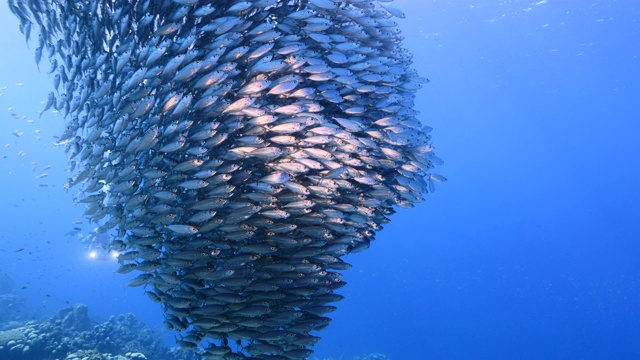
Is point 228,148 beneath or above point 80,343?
above

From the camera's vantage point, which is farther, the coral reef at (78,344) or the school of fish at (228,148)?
the coral reef at (78,344)

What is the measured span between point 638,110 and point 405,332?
3753 cm

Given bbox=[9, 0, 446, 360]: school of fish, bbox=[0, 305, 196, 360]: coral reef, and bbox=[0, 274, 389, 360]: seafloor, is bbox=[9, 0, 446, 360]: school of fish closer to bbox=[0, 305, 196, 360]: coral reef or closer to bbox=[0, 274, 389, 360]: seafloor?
bbox=[0, 274, 389, 360]: seafloor

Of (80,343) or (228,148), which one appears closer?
(228,148)

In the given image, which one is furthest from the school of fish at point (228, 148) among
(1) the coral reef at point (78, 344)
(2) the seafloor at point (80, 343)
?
(1) the coral reef at point (78, 344)

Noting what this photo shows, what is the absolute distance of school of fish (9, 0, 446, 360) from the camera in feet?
18.9

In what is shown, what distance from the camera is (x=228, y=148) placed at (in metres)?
6.19

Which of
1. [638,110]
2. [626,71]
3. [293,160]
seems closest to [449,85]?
[626,71]

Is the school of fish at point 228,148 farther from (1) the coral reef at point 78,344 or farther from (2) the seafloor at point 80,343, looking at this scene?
(1) the coral reef at point 78,344

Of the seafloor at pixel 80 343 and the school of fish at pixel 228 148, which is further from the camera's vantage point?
the seafloor at pixel 80 343

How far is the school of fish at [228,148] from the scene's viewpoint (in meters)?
5.77

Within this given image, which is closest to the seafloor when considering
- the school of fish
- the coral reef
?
the coral reef

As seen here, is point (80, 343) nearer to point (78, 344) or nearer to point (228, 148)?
point (78, 344)

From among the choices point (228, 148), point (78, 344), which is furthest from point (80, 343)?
point (228, 148)
